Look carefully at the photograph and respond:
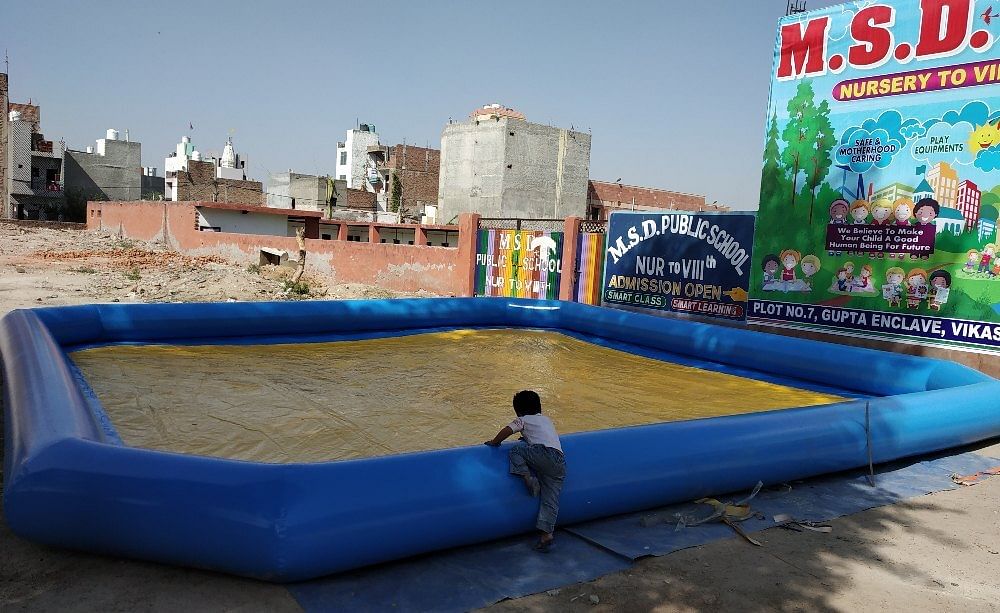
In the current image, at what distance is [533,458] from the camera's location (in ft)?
11.1

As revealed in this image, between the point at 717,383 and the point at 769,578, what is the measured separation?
14.0 feet

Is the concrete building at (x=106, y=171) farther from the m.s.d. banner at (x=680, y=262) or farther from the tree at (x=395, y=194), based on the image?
the m.s.d. banner at (x=680, y=262)

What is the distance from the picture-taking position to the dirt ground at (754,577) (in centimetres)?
276

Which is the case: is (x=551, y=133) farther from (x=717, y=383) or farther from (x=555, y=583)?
(x=555, y=583)

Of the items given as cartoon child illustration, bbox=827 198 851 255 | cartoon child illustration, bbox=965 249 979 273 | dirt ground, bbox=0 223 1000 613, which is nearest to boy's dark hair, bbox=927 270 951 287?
cartoon child illustration, bbox=965 249 979 273

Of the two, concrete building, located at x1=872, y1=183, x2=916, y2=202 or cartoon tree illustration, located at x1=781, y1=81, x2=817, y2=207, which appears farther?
cartoon tree illustration, located at x1=781, y1=81, x2=817, y2=207

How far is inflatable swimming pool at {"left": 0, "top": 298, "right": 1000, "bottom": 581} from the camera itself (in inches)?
113

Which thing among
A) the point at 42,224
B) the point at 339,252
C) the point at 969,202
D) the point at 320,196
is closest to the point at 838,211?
the point at 969,202

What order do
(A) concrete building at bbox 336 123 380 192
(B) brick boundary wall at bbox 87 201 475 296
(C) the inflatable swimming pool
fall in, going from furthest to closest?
(A) concrete building at bbox 336 123 380 192 → (B) brick boundary wall at bbox 87 201 475 296 → (C) the inflatable swimming pool

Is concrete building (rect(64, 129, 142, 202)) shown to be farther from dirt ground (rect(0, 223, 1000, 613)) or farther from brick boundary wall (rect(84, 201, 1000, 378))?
dirt ground (rect(0, 223, 1000, 613))

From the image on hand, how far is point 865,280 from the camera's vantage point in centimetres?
803

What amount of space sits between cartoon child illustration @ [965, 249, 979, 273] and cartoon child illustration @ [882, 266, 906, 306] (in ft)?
2.00

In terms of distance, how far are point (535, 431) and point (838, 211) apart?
20.9ft

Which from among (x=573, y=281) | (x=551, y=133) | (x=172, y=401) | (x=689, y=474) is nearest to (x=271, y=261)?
(x=573, y=281)
